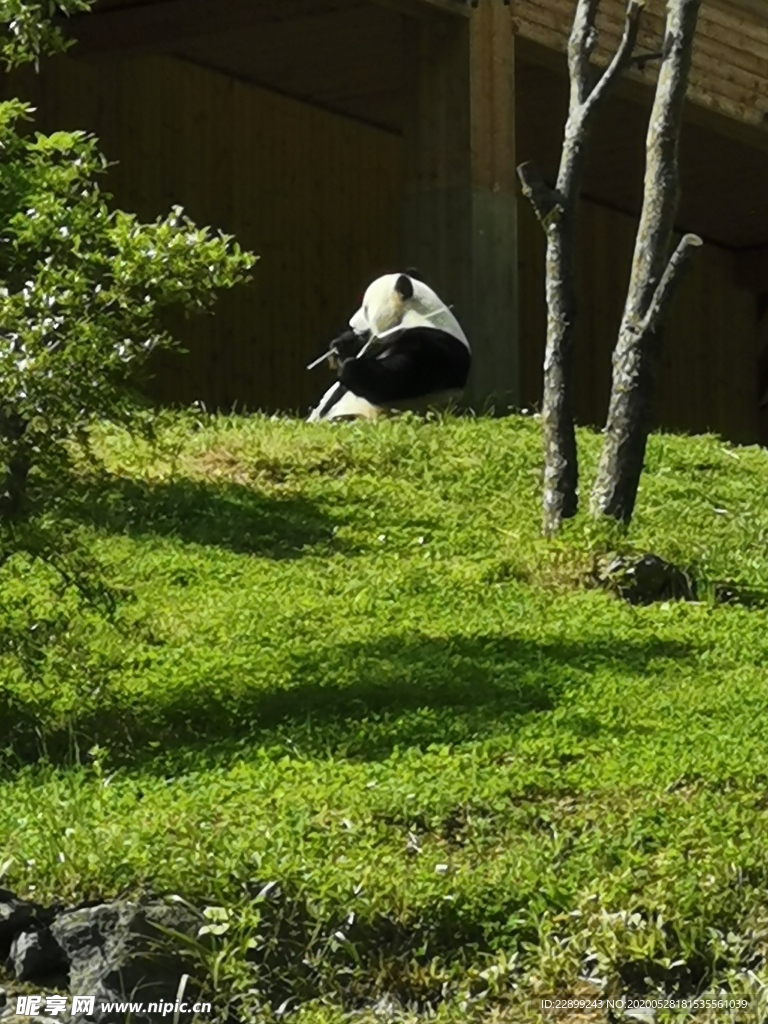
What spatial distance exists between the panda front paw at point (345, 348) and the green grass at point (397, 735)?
1.86 m

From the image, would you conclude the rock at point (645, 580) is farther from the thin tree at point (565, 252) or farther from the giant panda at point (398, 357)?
the giant panda at point (398, 357)

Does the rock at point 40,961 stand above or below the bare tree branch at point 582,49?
below

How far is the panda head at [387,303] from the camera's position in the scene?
1270 centimetres

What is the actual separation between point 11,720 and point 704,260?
18782 mm

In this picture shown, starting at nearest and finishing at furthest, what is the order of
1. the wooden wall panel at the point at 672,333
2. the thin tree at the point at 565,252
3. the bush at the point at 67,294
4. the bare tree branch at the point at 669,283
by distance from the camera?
the bush at the point at 67,294
the bare tree branch at the point at 669,283
the thin tree at the point at 565,252
the wooden wall panel at the point at 672,333

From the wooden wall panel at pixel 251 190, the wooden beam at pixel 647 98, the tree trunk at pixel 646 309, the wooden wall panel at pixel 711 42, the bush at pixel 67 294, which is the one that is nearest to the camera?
the bush at pixel 67 294

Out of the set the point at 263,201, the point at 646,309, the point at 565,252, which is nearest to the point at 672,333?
the point at 263,201

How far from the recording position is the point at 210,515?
980 centimetres

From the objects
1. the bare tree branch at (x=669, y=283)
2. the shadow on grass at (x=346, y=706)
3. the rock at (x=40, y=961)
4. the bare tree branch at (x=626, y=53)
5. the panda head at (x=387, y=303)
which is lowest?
the rock at (x=40, y=961)

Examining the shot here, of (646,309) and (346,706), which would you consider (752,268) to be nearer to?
(646,309)

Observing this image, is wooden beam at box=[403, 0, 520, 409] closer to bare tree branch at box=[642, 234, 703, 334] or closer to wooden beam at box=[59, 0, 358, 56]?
wooden beam at box=[59, 0, 358, 56]

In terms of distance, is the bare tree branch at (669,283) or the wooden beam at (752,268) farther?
the wooden beam at (752,268)

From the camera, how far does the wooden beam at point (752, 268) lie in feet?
81.8

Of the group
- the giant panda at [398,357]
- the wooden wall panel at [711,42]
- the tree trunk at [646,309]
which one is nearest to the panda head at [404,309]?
the giant panda at [398,357]
